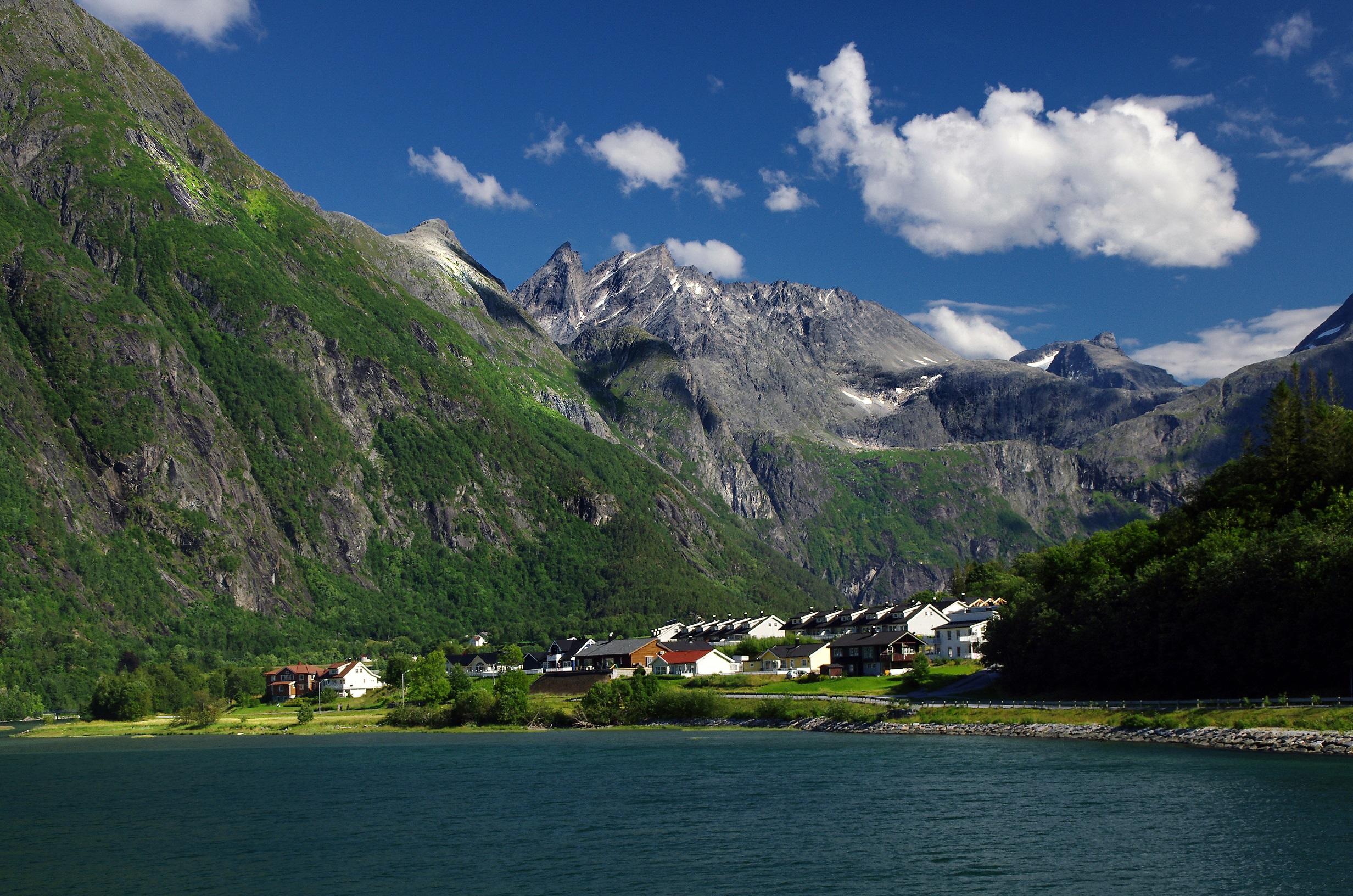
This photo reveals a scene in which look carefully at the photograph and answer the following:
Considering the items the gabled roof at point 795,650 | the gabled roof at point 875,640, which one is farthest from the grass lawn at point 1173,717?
the gabled roof at point 795,650

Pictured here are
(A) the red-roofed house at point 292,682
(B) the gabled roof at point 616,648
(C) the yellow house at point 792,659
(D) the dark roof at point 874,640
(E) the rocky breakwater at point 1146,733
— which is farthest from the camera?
(A) the red-roofed house at point 292,682

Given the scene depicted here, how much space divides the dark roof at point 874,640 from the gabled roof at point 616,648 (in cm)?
3196

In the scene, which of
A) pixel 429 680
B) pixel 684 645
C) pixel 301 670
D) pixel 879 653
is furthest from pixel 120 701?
pixel 879 653

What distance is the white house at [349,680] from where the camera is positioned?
578ft

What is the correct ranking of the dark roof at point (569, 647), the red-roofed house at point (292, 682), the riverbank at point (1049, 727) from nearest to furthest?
the riverbank at point (1049, 727) → the red-roofed house at point (292, 682) → the dark roof at point (569, 647)

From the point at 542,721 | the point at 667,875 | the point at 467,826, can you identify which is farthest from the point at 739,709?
the point at 667,875

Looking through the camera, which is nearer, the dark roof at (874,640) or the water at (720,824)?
the water at (720,824)

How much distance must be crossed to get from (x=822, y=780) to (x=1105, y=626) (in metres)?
36.2

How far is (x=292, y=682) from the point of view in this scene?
178 m

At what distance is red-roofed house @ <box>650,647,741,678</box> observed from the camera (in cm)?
15562

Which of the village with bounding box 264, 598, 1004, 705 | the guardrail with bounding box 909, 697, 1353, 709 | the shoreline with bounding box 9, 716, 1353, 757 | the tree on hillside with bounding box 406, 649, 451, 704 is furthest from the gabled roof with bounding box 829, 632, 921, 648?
the tree on hillside with bounding box 406, 649, 451, 704

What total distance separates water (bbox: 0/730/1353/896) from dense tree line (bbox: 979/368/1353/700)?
39.4 feet

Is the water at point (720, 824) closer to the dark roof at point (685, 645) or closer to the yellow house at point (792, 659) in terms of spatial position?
the yellow house at point (792, 659)

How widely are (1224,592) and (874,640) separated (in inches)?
2440
